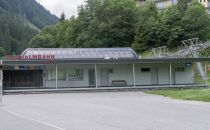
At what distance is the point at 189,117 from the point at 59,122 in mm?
4973

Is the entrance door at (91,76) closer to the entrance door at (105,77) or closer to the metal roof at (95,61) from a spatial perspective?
the entrance door at (105,77)

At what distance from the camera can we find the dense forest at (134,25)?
6769cm

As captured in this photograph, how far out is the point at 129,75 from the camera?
4606 centimetres

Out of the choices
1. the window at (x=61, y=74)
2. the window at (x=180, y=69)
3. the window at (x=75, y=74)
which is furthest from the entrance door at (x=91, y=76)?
the window at (x=180, y=69)

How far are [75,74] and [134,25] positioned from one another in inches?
1272

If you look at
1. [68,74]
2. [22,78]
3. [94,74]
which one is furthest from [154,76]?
[22,78]

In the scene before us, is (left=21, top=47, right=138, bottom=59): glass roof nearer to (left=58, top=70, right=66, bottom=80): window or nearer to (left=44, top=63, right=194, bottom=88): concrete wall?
(left=44, top=63, right=194, bottom=88): concrete wall

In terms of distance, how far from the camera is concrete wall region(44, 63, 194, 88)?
45188 mm

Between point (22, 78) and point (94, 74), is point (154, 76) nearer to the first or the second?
point (94, 74)

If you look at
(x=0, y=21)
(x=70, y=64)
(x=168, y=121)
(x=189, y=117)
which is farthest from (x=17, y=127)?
(x=0, y=21)

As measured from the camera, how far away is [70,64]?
144ft

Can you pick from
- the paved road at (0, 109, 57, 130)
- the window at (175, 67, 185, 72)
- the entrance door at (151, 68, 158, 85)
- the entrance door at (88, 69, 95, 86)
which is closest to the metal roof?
the entrance door at (151, 68, 158, 85)

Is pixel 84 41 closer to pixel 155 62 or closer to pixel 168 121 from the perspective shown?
pixel 155 62

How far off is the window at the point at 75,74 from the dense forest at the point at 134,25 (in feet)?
84.2
